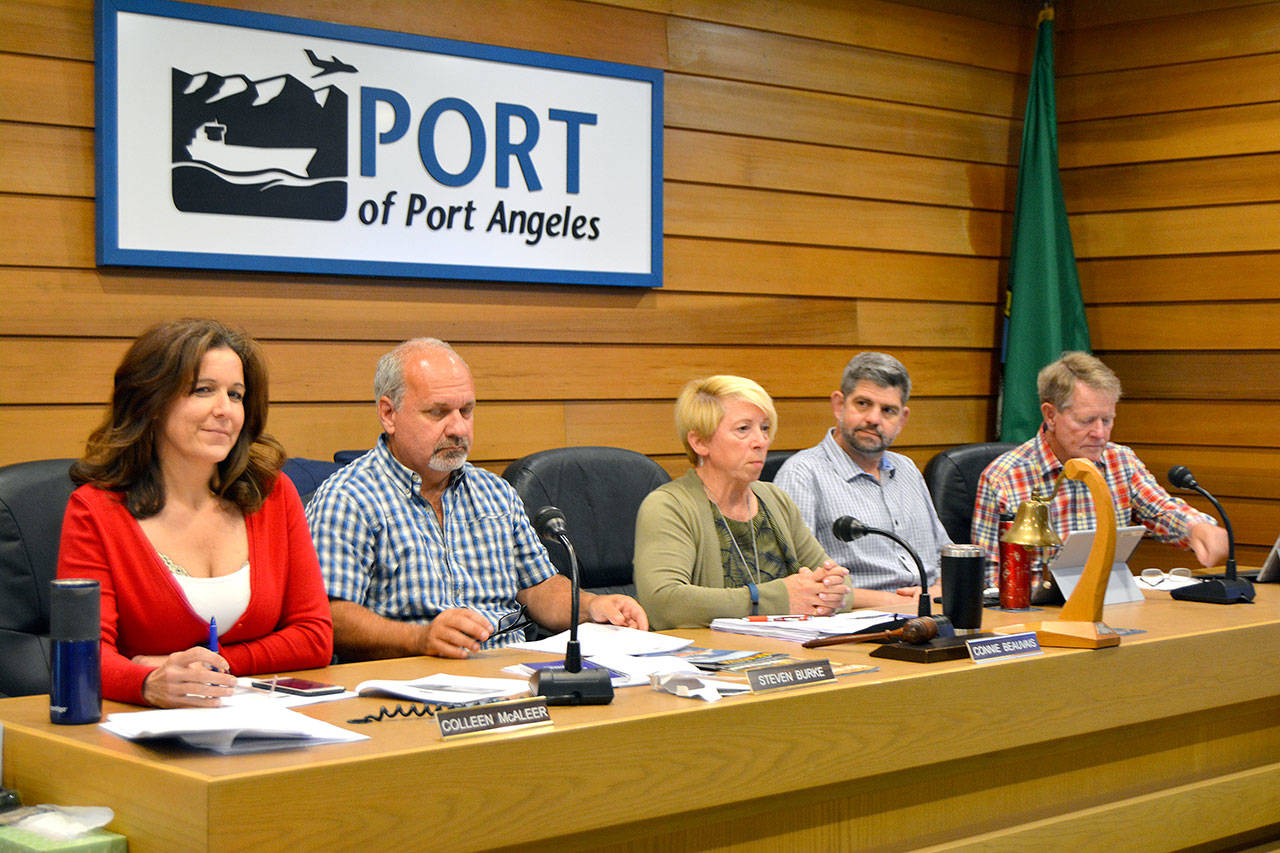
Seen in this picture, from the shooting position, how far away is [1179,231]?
15.0 ft

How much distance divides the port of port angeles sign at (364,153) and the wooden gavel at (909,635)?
1624mm

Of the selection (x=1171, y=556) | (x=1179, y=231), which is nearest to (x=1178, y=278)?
(x=1179, y=231)

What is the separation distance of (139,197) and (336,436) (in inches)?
29.1

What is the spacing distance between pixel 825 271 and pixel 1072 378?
38.7 inches

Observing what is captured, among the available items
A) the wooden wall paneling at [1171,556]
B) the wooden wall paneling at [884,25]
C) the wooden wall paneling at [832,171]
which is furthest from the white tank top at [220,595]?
the wooden wall paneling at [1171,556]

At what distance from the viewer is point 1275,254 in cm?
435

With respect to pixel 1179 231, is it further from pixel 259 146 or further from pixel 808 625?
pixel 259 146

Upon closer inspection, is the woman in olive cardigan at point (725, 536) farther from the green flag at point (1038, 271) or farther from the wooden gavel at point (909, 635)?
the green flag at point (1038, 271)

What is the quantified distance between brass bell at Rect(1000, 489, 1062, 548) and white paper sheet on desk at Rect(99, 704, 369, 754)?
1.62 meters

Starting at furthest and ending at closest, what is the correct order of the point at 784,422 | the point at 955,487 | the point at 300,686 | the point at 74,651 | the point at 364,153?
the point at 784,422
the point at 955,487
the point at 364,153
the point at 300,686
the point at 74,651

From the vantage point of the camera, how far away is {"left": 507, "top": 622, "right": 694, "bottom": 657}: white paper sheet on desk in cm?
230

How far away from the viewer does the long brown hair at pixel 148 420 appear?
2189mm

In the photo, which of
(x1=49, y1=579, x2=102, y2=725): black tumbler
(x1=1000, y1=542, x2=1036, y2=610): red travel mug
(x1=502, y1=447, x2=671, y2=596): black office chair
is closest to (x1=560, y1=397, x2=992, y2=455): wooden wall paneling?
(x1=502, y1=447, x2=671, y2=596): black office chair

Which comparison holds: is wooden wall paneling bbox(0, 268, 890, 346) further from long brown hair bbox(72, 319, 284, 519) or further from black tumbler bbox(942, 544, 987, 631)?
black tumbler bbox(942, 544, 987, 631)
